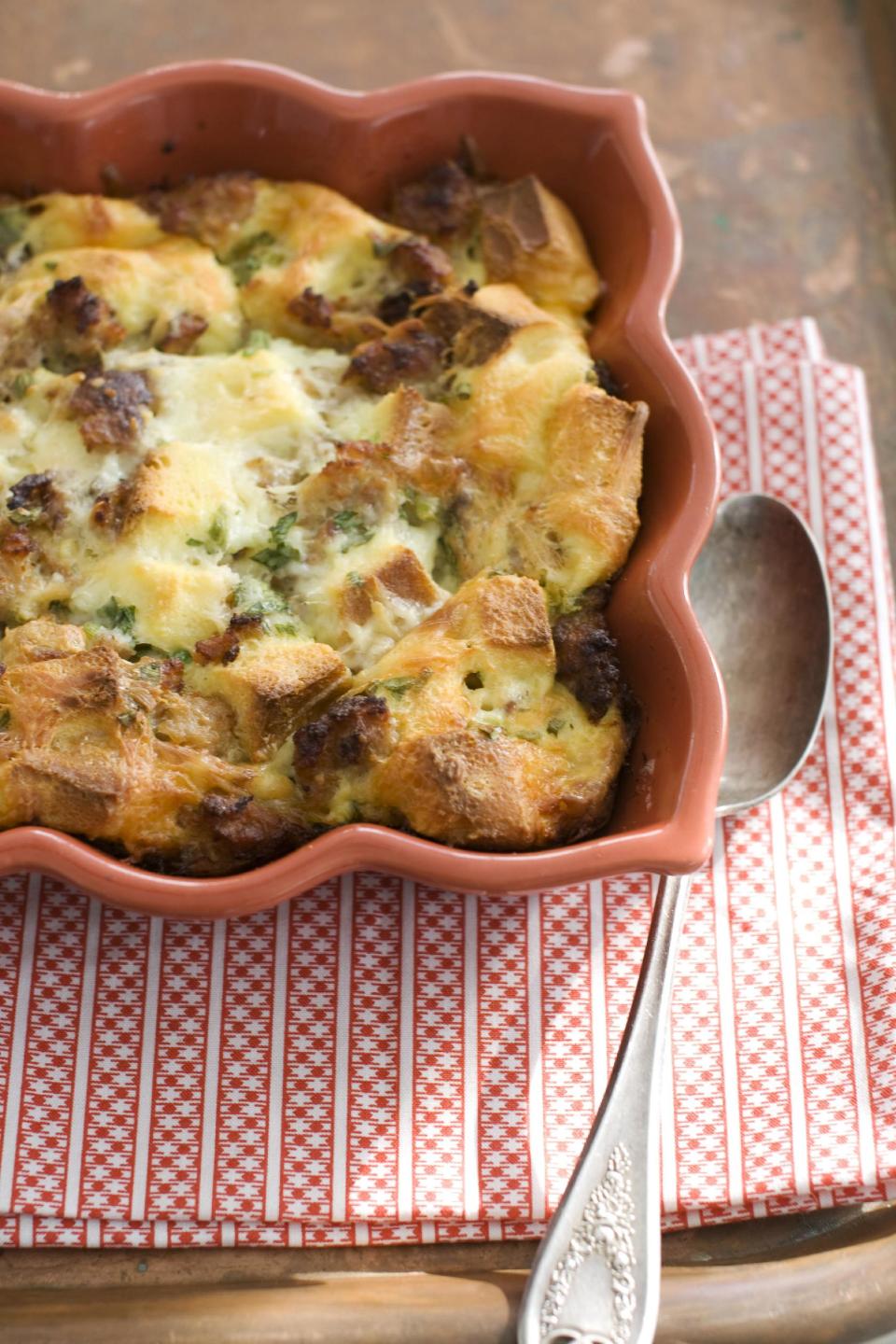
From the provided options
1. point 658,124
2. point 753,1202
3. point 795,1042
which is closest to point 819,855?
point 795,1042

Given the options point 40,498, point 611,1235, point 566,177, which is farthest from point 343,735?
point 566,177

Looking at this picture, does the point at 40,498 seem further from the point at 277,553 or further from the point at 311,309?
the point at 311,309

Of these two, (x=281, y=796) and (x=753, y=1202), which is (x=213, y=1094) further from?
(x=753, y=1202)

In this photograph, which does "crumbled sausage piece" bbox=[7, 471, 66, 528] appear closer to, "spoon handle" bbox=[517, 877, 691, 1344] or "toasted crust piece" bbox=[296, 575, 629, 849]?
"toasted crust piece" bbox=[296, 575, 629, 849]

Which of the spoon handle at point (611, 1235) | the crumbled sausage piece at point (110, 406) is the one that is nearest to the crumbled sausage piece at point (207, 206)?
the crumbled sausage piece at point (110, 406)

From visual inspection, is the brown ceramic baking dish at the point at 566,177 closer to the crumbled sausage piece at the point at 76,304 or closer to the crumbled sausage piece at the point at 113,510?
the crumbled sausage piece at the point at 76,304

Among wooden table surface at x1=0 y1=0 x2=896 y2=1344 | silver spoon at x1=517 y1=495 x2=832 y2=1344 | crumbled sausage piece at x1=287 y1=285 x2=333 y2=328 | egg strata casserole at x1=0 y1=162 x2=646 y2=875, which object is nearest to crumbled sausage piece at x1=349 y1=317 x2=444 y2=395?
egg strata casserole at x1=0 y1=162 x2=646 y2=875
